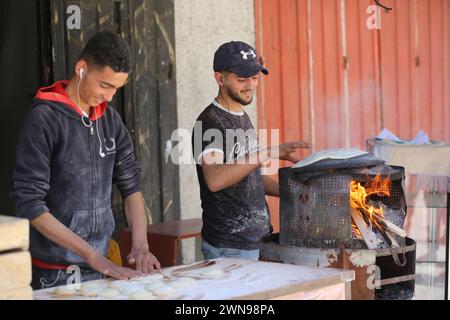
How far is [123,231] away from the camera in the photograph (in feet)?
20.8

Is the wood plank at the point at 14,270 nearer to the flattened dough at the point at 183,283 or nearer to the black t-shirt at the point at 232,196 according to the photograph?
the flattened dough at the point at 183,283

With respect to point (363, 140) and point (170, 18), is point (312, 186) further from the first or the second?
point (363, 140)

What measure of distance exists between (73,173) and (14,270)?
1.16 metres

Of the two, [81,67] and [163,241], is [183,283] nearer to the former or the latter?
[81,67]

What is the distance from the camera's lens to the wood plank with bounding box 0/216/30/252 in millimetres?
2910

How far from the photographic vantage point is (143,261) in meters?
4.10

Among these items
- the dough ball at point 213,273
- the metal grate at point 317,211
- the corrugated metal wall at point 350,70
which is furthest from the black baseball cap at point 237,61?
the corrugated metal wall at point 350,70

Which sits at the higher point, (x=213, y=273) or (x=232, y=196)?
(x=232, y=196)

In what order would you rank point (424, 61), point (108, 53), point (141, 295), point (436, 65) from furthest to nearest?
point (436, 65)
point (424, 61)
point (108, 53)
point (141, 295)

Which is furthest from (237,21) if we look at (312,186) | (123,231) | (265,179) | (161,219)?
(312,186)

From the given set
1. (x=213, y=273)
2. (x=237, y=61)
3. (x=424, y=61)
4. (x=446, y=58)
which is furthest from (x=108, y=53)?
(x=446, y=58)

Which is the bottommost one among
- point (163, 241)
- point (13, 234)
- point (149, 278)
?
point (163, 241)
